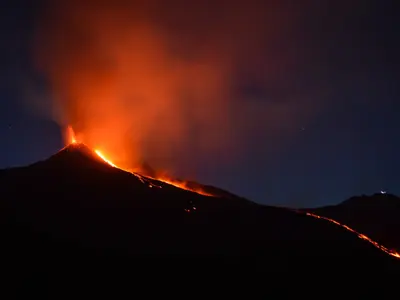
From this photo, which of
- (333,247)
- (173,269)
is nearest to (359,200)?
(333,247)

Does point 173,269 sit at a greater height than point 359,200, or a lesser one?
lesser

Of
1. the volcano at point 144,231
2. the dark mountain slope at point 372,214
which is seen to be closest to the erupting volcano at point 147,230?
the volcano at point 144,231

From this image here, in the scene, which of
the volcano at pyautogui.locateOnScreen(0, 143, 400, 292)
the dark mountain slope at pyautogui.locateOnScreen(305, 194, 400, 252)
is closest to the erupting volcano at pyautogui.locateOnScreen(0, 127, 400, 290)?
the volcano at pyautogui.locateOnScreen(0, 143, 400, 292)

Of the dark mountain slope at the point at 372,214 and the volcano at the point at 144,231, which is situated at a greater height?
the dark mountain slope at the point at 372,214

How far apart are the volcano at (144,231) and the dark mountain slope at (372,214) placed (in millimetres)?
46147

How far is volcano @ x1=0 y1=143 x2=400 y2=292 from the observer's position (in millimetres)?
40562

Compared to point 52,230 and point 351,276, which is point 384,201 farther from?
point 52,230

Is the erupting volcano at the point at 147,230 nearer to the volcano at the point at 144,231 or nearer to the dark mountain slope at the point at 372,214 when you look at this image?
the volcano at the point at 144,231

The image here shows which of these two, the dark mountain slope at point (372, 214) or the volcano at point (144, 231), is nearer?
the volcano at point (144, 231)

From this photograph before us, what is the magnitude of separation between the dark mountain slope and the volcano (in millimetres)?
46147

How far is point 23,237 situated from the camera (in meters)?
41.8

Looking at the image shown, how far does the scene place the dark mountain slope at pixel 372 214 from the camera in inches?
3925

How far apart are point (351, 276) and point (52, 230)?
Answer: 2585 cm

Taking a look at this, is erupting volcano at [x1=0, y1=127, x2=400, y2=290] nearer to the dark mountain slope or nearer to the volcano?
the volcano
